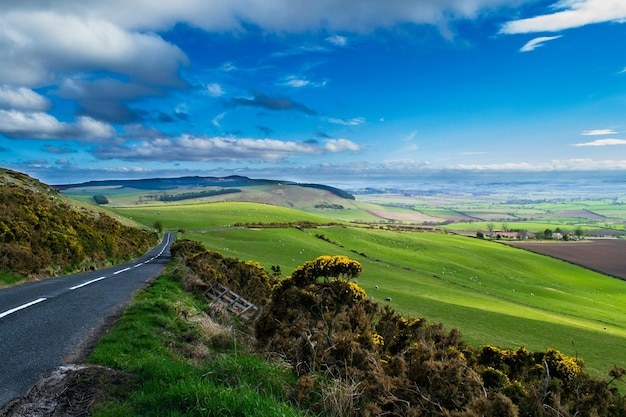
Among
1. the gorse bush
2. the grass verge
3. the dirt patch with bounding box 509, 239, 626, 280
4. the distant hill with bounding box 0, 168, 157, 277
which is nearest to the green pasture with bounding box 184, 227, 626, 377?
the gorse bush

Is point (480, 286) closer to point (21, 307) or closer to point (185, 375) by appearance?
point (21, 307)

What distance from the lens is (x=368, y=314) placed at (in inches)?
534

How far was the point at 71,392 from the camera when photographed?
20.8 feet

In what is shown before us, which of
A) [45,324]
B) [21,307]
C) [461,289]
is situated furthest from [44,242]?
[461,289]

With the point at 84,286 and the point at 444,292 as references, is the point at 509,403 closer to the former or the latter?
the point at 84,286

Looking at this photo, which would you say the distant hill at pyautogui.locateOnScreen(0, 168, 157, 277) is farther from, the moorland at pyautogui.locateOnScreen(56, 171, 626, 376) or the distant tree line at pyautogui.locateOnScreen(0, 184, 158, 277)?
the moorland at pyautogui.locateOnScreen(56, 171, 626, 376)

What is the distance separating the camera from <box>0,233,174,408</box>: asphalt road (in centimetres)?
722

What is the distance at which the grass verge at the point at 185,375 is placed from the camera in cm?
540

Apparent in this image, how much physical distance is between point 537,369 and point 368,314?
5210 mm

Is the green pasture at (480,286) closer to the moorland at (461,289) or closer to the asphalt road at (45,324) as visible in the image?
the moorland at (461,289)

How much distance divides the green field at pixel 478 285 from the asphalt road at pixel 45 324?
51.8 ft

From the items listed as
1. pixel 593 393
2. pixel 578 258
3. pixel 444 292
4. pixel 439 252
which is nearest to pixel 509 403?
pixel 593 393

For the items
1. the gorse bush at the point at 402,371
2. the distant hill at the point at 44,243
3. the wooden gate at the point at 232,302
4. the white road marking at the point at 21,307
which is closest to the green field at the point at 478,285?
the gorse bush at the point at 402,371

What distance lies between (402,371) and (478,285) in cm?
4482
